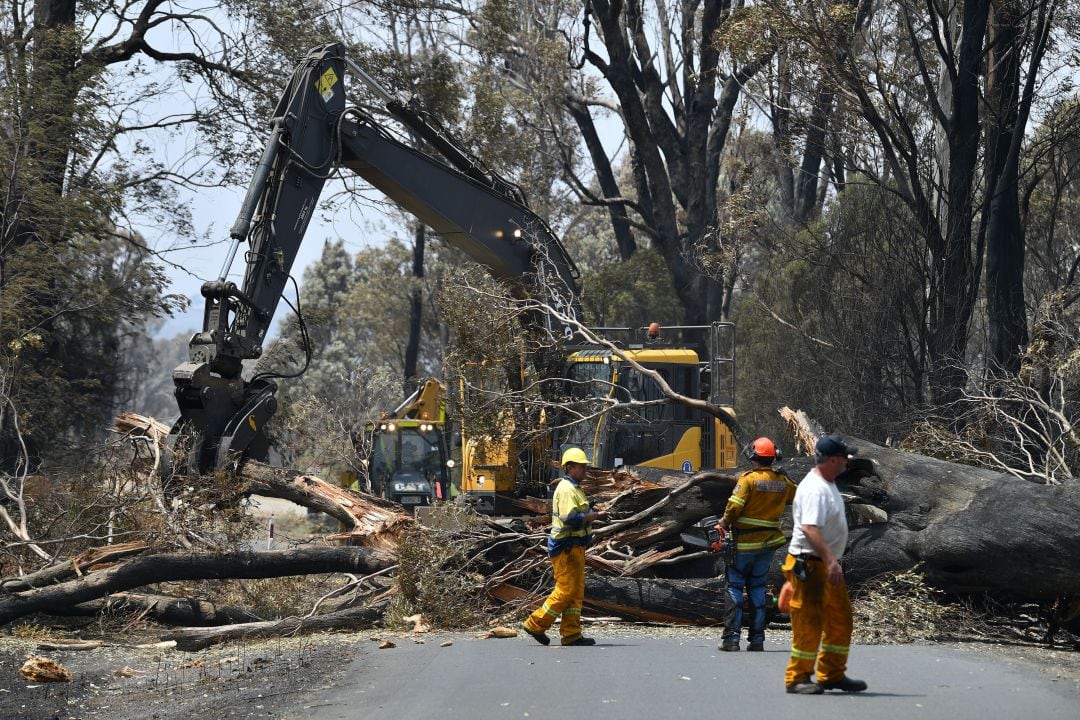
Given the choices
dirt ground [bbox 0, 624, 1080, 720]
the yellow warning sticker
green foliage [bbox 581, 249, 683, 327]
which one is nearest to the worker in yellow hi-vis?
dirt ground [bbox 0, 624, 1080, 720]

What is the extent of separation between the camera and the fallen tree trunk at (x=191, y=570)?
10680mm

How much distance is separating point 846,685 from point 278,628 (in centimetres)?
559

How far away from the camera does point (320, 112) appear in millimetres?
12828

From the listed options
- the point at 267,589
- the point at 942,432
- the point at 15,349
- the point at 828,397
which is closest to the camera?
the point at 267,589

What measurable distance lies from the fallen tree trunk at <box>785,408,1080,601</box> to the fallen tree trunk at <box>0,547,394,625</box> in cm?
429

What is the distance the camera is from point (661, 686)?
704 cm

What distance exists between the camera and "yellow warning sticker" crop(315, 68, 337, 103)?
12.8m

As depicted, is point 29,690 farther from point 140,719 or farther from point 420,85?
point 420,85

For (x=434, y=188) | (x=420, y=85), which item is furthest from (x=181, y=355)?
(x=434, y=188)

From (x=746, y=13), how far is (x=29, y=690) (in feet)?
54.2

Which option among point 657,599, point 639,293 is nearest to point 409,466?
point 657,599

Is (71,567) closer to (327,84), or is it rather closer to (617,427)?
(327,84)

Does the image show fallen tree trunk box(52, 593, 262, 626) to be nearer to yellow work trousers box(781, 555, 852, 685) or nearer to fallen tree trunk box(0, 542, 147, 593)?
fallen tree trunk box(0, 542, 147, 593)

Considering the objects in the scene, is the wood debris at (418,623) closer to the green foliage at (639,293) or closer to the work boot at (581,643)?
the work boot at (581,643)
